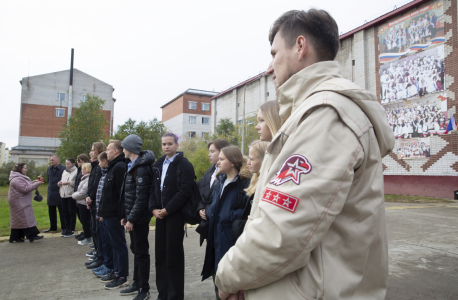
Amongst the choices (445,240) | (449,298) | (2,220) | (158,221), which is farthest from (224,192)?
(2,220)

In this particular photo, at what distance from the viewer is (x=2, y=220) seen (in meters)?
9.57

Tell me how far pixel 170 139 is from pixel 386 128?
3374 millimetres

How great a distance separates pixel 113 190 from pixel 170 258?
5.59 feet

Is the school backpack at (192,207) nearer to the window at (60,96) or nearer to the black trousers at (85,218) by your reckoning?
the black trousers at (85,218)

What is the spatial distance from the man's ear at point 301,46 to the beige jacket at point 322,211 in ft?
0.51

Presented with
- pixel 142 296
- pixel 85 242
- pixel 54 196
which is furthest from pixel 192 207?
pixel 54 196

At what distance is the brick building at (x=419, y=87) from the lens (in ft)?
54.6

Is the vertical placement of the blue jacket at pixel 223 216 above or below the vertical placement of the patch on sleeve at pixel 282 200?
below

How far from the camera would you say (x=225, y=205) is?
3.40 meters

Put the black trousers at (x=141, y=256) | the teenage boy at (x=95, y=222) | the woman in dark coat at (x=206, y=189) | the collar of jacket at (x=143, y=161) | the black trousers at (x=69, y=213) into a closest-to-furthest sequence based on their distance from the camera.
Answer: the woman in dark coat at (x=206, y=189) → the black trousers at (x=141, y=256) → the collar of jacket at (x=143, y=161) → the teenage boy at (x=95, y=222) → the black trousers at (x=69, y=213)

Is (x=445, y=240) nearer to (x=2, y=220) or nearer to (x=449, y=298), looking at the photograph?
(x=449, y=298)

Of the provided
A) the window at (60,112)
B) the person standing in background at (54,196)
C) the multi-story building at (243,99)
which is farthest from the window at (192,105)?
the person standing in background at (54,196)

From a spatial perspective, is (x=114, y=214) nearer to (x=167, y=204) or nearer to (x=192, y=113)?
(x=167, y=204)

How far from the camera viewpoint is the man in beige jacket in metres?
0.97
